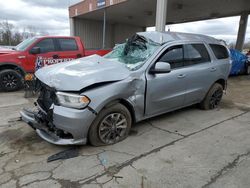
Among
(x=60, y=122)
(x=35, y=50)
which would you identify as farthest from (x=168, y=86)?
(x=35, y=50)

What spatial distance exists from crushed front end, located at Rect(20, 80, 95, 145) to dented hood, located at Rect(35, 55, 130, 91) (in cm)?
16

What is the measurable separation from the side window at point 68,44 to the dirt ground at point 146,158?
3708 millimetres

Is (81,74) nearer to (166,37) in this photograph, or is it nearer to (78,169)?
(78,169)

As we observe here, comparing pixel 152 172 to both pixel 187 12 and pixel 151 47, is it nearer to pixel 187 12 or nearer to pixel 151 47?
pixel 151 47

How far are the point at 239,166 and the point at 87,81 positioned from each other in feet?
7.99

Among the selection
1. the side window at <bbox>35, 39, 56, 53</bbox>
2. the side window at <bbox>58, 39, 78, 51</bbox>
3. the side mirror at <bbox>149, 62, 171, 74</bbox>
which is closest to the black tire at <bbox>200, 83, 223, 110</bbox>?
the side mirror at <bbox>149, 62, 171, 74</bbox>

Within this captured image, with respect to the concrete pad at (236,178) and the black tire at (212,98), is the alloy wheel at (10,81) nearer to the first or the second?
the black tire at (212,98)

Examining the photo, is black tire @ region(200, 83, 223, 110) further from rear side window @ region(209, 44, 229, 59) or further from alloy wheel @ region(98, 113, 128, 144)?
alloy wheel @ region(98, 113, 128, 144)

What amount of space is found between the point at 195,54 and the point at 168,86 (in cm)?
122

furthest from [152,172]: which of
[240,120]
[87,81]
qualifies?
[240,120]

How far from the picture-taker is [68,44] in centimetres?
782

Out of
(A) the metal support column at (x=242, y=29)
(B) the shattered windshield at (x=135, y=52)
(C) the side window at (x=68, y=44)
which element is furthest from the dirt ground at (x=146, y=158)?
(A) the metal support column at (x=242, y=29)

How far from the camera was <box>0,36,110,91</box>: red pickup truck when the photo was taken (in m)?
6.99

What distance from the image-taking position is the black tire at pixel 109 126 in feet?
10.9
